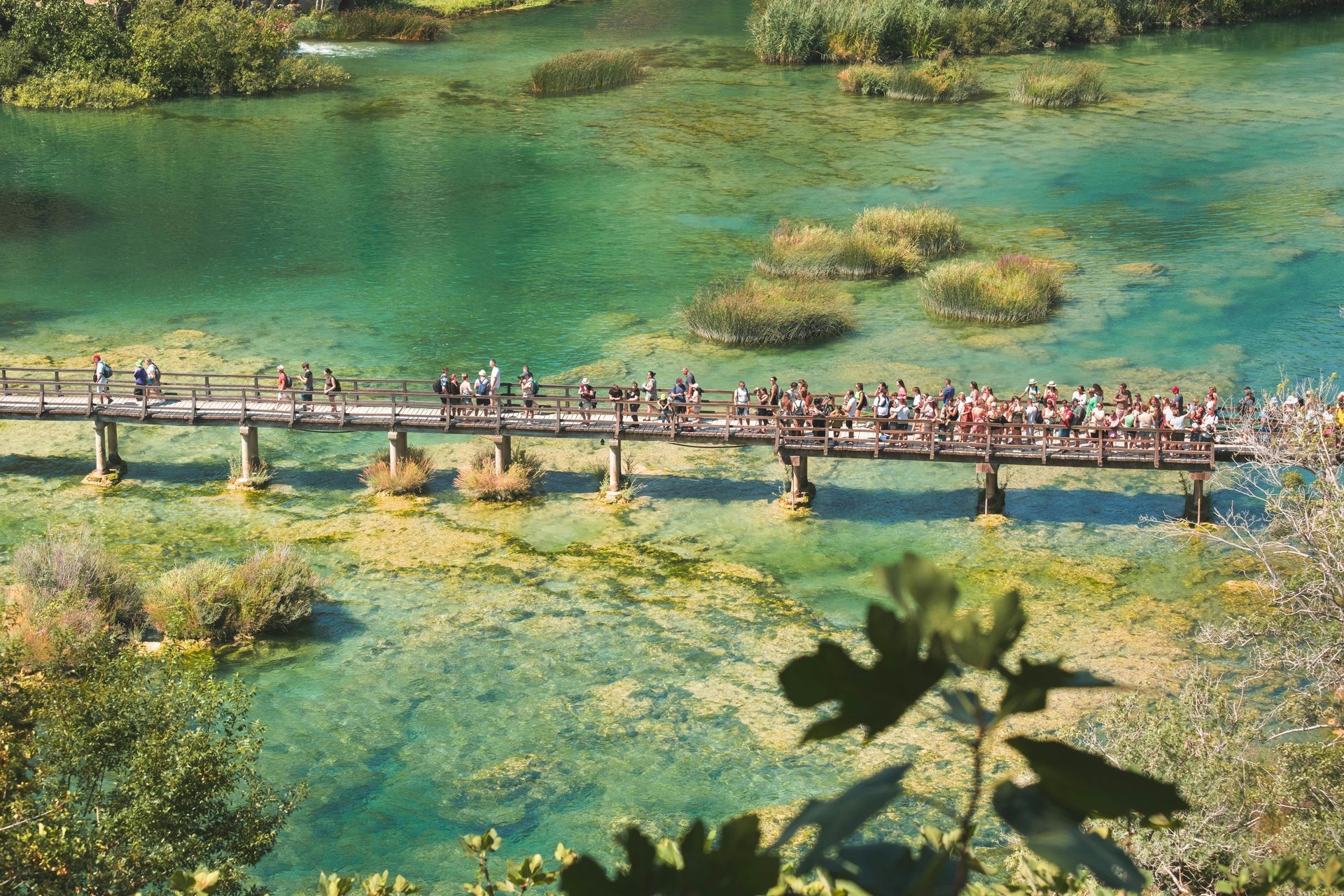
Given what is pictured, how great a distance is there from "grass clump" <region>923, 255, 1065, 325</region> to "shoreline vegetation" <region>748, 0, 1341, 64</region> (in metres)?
34.4

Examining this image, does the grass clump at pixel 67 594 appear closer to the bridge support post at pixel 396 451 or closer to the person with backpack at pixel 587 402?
the bridge support post at pixel 396 451

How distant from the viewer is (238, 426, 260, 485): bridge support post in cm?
3228

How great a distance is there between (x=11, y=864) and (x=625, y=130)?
53.8 m

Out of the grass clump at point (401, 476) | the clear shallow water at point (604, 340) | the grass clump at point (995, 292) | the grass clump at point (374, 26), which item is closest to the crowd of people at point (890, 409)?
the grass clump at point (401, 476)

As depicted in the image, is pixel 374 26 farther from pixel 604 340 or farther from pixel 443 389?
pixel 443 389

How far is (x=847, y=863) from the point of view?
3.42m

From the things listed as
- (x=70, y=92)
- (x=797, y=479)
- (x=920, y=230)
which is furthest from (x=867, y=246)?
(x=70, y=92)

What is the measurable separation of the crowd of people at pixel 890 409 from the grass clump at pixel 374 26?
55.4 metres

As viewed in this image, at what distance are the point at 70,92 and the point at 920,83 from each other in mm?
41888

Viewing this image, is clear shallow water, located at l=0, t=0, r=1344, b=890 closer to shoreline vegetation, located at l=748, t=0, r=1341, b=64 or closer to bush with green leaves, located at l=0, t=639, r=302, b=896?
shoreline vegetation, located at l=748, t=0, r=1341, b=64

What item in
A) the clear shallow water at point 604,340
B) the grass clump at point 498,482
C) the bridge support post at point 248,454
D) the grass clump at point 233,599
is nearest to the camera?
the clear shallow water at point 604,340

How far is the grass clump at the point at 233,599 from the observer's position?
25234mm

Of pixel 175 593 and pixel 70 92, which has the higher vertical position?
pixel 70 92

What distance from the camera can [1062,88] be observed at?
6600 cm
